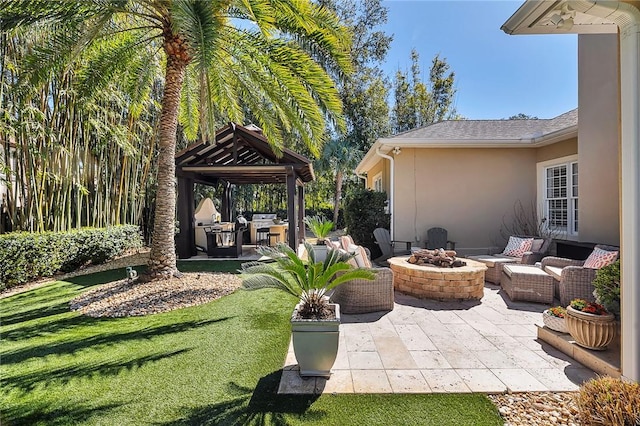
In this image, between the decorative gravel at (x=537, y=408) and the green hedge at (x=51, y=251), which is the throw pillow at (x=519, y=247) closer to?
the decorative gravel at (x=537, y=408)

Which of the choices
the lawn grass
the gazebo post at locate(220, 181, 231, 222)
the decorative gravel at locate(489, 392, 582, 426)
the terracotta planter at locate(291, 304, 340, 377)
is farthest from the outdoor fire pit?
the gazebo post at locate(220, 181, 231, 222)

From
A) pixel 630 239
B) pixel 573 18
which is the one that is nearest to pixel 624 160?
pixel 630 239

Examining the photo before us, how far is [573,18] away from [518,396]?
3.95 meters

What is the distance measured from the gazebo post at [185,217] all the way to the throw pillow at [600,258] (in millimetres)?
11127

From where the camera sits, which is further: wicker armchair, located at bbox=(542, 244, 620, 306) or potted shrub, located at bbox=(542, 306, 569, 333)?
wicker armchair, located at bbox=(542, 244, 620, 306)

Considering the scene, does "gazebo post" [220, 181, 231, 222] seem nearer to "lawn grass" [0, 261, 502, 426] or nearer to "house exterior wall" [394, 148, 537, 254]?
"house exterior wall" [394, 148, 537, 254]

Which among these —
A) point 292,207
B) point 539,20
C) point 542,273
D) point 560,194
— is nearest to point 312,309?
point 539,20

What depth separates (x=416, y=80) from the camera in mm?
26531

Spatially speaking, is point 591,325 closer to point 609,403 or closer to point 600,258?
point 609,403

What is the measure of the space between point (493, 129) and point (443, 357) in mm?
9437

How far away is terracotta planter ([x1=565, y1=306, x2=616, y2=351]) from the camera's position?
3.46 metres

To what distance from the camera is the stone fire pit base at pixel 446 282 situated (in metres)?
5.80

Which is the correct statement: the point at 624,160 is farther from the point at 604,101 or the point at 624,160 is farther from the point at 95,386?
the point at 95,386

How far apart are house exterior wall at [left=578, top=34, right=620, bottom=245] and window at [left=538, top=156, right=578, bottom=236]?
1461mm
